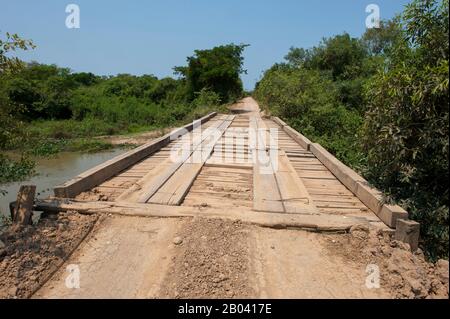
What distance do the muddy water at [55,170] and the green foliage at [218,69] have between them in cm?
915

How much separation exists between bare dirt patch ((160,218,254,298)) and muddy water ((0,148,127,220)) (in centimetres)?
670

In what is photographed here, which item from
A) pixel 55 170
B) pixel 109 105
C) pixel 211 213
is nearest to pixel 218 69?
pixel 109 105

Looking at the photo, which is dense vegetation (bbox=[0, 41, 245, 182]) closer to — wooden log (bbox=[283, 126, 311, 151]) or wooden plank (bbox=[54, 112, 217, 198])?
wooden log (bbox=[283, 126, 311, 151])

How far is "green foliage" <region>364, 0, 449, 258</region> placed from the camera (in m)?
3.19

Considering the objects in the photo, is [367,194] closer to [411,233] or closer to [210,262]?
[411,233]

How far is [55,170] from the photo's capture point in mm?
12930

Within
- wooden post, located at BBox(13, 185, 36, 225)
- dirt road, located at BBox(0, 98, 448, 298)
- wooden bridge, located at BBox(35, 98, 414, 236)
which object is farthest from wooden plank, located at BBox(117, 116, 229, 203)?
wooden post, located at BBox(13, 185, 36, 225)

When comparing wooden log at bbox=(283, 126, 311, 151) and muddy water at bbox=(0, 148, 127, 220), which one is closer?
wooden log at bbox=(283, 126, 311, 151)

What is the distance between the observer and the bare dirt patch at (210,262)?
2.58 m
